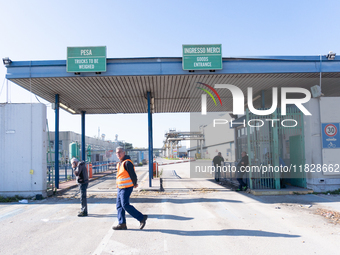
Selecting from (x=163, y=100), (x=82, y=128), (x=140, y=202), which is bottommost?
(x=140, y=202)

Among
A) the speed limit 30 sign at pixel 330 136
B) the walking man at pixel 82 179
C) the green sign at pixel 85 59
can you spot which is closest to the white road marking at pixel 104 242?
the walking man at pixel 82 179

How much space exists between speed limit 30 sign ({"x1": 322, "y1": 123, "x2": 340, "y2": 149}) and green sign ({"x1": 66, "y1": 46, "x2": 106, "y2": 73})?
31.6ft

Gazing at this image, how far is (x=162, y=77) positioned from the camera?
Answer: 463 inches

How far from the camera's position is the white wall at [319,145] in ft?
35.6

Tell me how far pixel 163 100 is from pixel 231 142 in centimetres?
2280

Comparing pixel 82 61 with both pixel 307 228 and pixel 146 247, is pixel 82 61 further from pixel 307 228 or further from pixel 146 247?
pixel 307 228

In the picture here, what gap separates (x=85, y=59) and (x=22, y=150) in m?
4.57

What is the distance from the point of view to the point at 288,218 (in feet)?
23.1

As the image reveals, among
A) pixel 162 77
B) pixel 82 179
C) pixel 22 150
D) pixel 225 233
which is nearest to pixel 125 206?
pixel 82 179

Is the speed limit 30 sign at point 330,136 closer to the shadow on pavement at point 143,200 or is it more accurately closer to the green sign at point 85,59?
the shadow on pavement at point 143,200

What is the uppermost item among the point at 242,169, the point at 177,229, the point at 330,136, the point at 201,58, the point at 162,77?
the point at 201,58

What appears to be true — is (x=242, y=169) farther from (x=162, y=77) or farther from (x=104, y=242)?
(x=104, y=242)

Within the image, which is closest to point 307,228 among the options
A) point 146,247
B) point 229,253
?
point 229,253

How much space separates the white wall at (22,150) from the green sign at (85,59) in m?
2.17
